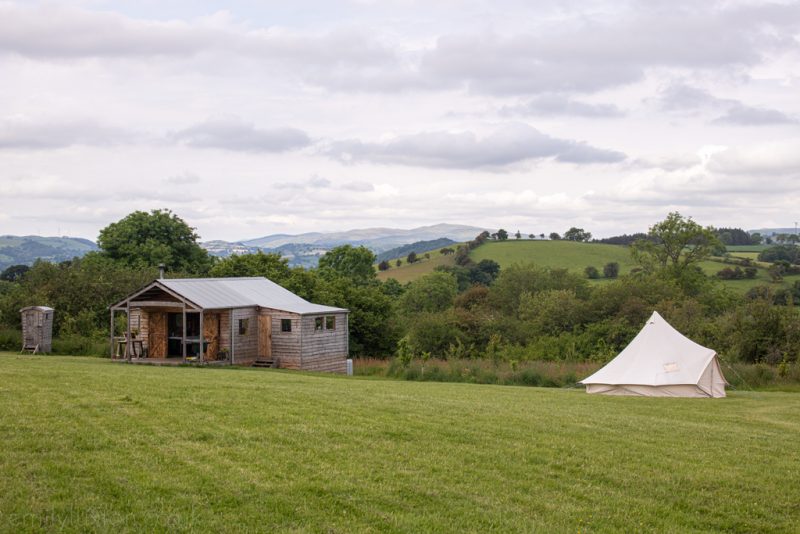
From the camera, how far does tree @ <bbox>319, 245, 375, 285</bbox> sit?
67500mm

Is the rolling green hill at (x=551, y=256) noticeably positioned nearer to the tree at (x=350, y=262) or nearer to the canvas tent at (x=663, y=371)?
the tree at (x=350, y=262)

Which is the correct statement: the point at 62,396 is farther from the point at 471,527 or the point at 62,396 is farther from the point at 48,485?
the point at 471,527

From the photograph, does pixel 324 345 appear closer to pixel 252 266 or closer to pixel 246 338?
pixel 246 338

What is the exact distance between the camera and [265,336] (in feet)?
101

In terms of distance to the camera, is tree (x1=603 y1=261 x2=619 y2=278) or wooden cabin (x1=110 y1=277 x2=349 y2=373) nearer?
wooden cabin (x1=110 y1=277 x2=349 y2=373)

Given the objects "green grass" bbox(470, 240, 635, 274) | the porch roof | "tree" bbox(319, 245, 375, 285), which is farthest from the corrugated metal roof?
"green grass" bbox(470, 240, 635, 274)

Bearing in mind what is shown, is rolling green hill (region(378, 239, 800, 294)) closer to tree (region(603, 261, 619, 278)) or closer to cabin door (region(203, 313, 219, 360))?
tree (region(603, 261, 619, 278))

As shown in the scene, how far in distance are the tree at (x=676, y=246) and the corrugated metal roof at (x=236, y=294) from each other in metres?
40.9

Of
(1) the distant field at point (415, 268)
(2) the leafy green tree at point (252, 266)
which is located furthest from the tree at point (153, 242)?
(1) the distant field at point (415, 268)

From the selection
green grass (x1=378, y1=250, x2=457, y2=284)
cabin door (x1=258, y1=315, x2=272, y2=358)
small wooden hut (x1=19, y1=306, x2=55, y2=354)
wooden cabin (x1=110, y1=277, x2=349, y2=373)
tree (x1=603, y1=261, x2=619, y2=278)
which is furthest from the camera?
green grass (x1=378, y1=250, x2=457, y2=284)

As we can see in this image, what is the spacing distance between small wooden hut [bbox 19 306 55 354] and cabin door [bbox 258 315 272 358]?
25.6 ft

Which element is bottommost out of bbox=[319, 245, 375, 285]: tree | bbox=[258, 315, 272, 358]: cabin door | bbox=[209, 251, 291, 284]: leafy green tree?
bbox=[258, 315, 272, 358]: cabin door

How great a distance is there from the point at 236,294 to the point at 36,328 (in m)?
7.48

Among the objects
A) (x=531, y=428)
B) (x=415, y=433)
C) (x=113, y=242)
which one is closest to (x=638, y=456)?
(x=531, y=428)
